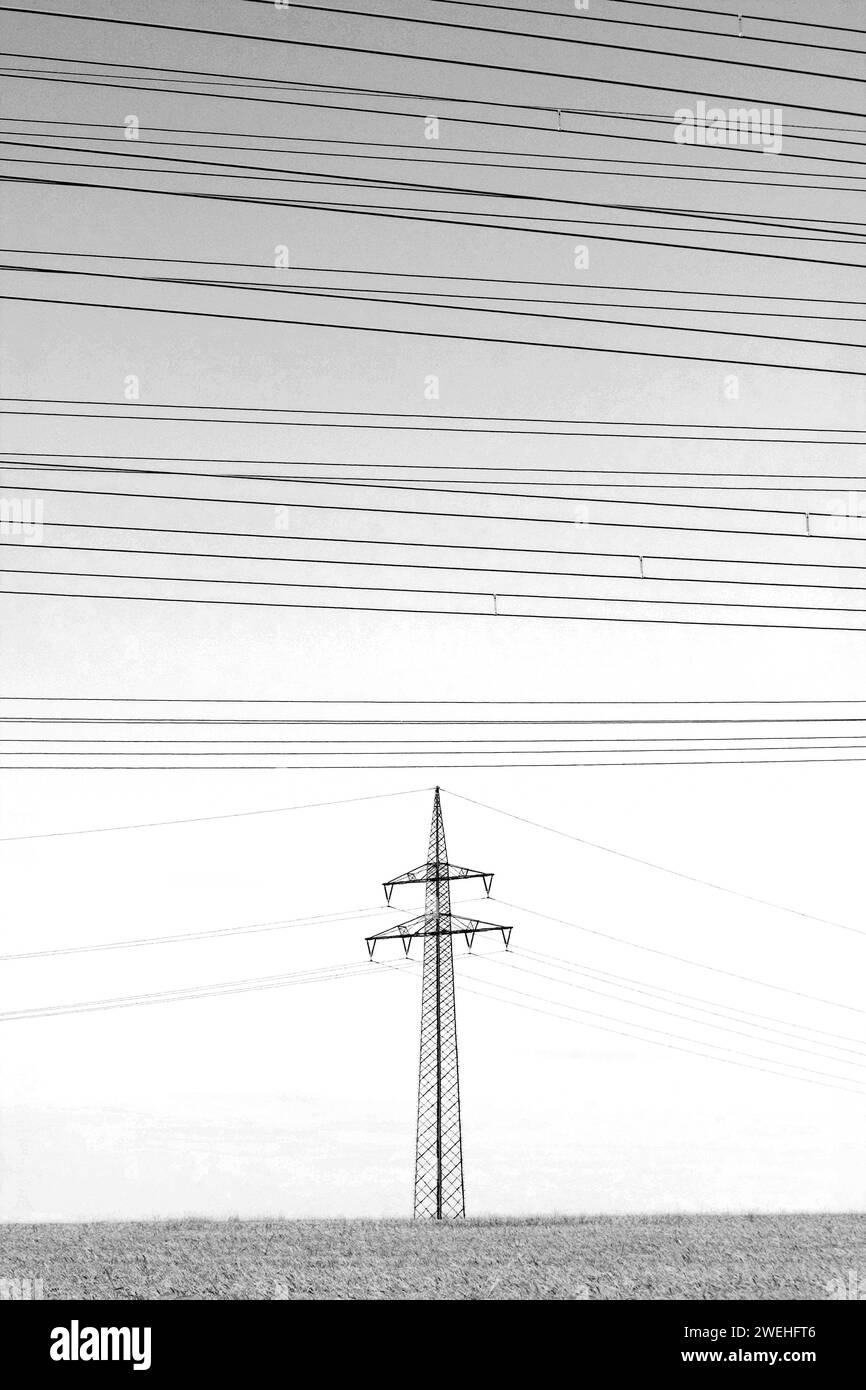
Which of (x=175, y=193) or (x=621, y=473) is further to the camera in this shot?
(x=621, y=473)

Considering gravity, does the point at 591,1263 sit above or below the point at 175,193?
below

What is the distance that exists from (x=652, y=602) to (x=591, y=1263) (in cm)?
1120

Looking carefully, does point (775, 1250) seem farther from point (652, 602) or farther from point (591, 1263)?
point (652, 602)

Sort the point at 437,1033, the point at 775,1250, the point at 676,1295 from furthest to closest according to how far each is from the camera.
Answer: the point at 437,1033
the point at 775,1250
the point at 676,1295

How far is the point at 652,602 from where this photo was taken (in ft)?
65.0

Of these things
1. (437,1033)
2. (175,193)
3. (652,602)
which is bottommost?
(437,1033)

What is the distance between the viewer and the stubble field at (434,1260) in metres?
20.4

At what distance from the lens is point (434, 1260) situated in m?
22.7

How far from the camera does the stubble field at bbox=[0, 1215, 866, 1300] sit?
2038cm

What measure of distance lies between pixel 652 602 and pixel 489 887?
582 inches

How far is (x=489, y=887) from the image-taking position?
33188 mm
